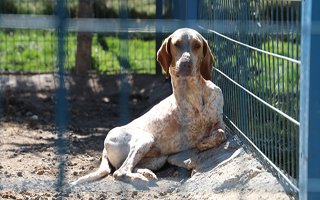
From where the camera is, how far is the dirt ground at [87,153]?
5145 mm

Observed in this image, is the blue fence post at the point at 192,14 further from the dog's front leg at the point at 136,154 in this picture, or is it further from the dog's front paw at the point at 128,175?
the dog's front paw at the point at 128,175

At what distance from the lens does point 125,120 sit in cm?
812

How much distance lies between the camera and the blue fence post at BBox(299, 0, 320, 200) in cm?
381

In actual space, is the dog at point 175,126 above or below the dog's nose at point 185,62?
below

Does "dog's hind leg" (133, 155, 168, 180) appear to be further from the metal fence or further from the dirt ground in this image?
the metal fence

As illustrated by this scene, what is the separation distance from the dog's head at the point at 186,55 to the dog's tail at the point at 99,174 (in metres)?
0.78

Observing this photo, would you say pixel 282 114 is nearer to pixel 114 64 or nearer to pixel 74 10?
pixel 114 64

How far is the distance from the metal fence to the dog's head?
0.22 metres

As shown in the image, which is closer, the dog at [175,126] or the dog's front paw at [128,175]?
the dog's front paw at [128,175]

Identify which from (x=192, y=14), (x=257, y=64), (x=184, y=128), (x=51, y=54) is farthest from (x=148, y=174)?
(x=51, y=54)

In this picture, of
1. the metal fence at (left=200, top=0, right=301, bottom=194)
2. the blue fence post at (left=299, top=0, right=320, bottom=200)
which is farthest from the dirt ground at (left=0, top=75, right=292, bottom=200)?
the blue fence post at (left=299, top=0, right=320, bottom=200)

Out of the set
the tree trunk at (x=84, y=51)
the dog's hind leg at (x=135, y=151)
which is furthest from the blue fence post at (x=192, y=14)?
the tree trunk at (x=84, y=51)

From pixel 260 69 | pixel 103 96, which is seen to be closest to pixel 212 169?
pixel 260 69

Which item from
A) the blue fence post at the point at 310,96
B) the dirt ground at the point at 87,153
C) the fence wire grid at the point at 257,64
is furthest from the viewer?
the dirt ground at the point at 87,153
